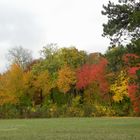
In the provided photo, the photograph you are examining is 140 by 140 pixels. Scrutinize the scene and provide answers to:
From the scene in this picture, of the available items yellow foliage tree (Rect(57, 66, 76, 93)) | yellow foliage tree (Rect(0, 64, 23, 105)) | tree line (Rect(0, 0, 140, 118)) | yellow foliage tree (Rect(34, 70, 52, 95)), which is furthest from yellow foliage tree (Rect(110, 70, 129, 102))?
yellow foliage tree (Rect(0, 64, 23, 105))

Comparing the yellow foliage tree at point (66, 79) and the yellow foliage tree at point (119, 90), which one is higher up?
the yellow foliage tree at point (66, 79)

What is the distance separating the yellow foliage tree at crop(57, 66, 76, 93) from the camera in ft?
310

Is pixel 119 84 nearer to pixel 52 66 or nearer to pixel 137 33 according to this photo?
pixel 52 66

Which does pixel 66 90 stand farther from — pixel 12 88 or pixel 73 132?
pixel 73 132

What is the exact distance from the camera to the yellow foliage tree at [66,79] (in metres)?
94.6

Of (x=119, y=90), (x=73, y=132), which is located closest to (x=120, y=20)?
(x=73, y=132)

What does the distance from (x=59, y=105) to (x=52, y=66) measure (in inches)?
328

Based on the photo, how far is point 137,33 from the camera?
33844 millimetres

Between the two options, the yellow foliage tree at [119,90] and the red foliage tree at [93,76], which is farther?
the red foliage tree at [93,76]

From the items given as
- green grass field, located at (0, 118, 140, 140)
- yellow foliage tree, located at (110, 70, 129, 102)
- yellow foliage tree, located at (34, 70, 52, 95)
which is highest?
yellow foliage tree, located at (34, 70, 52, 95)

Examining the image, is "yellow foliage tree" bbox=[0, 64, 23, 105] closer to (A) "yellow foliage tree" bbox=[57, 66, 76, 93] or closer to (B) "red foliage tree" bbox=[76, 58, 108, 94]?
(A) "yellow foliage tree" bbox=[57, 66, 76, 93]

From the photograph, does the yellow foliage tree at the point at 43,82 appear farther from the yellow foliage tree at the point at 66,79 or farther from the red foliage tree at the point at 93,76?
the red foliage tree at the point at 93,76

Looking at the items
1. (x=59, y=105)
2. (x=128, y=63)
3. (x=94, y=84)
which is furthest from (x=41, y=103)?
(x=128, y=63)

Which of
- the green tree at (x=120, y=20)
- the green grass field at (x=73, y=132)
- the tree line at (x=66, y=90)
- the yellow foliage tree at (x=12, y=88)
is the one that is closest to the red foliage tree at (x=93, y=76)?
the tree line at (x=66, y=90)
